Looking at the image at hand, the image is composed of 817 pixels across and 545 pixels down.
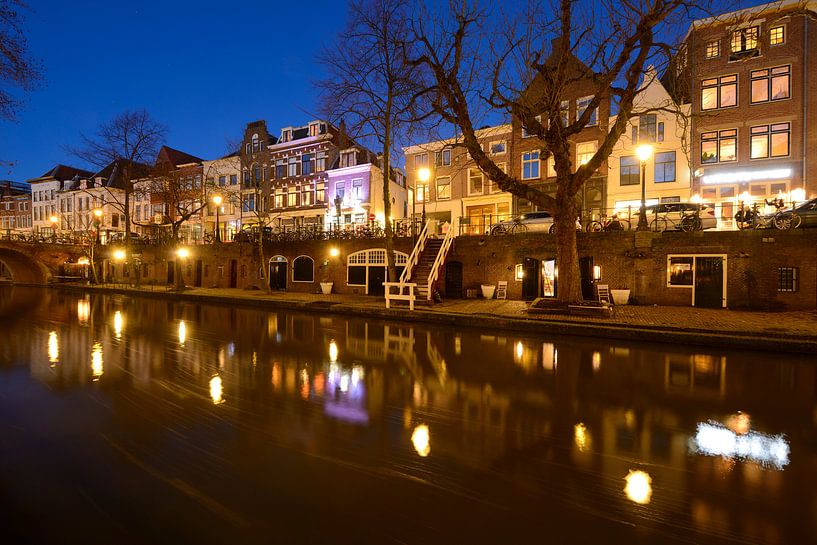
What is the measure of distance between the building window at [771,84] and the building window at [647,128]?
5.40 m

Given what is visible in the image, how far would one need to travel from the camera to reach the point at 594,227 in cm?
1809

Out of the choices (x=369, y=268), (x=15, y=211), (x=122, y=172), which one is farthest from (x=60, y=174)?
(x=369, y=268)

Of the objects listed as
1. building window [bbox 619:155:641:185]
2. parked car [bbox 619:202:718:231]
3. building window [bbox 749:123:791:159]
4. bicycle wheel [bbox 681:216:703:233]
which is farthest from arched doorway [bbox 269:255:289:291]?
building window [bbox 749:123:791:159]

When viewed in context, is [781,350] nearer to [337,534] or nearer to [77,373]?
[337,534]

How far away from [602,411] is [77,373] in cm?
911

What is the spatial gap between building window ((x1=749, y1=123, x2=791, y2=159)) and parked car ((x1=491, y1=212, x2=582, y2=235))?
1301 cm

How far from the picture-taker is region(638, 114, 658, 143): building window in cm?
2420

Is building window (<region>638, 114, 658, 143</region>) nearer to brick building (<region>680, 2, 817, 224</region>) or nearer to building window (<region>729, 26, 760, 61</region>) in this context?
brick building (<region>680, 2, 817, 224</region>)

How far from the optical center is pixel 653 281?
1662cm

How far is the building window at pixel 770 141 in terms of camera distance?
21984mm

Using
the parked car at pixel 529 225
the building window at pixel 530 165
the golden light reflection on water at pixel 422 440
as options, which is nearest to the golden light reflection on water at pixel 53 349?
the golden light reflection on water at pixel 422 440

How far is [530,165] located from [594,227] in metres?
11.5

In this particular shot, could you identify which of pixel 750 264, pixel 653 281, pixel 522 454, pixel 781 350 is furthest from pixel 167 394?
pixel 750 264

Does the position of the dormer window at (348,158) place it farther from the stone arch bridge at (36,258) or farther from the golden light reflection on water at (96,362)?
the stone arch bridge at (36,258)
